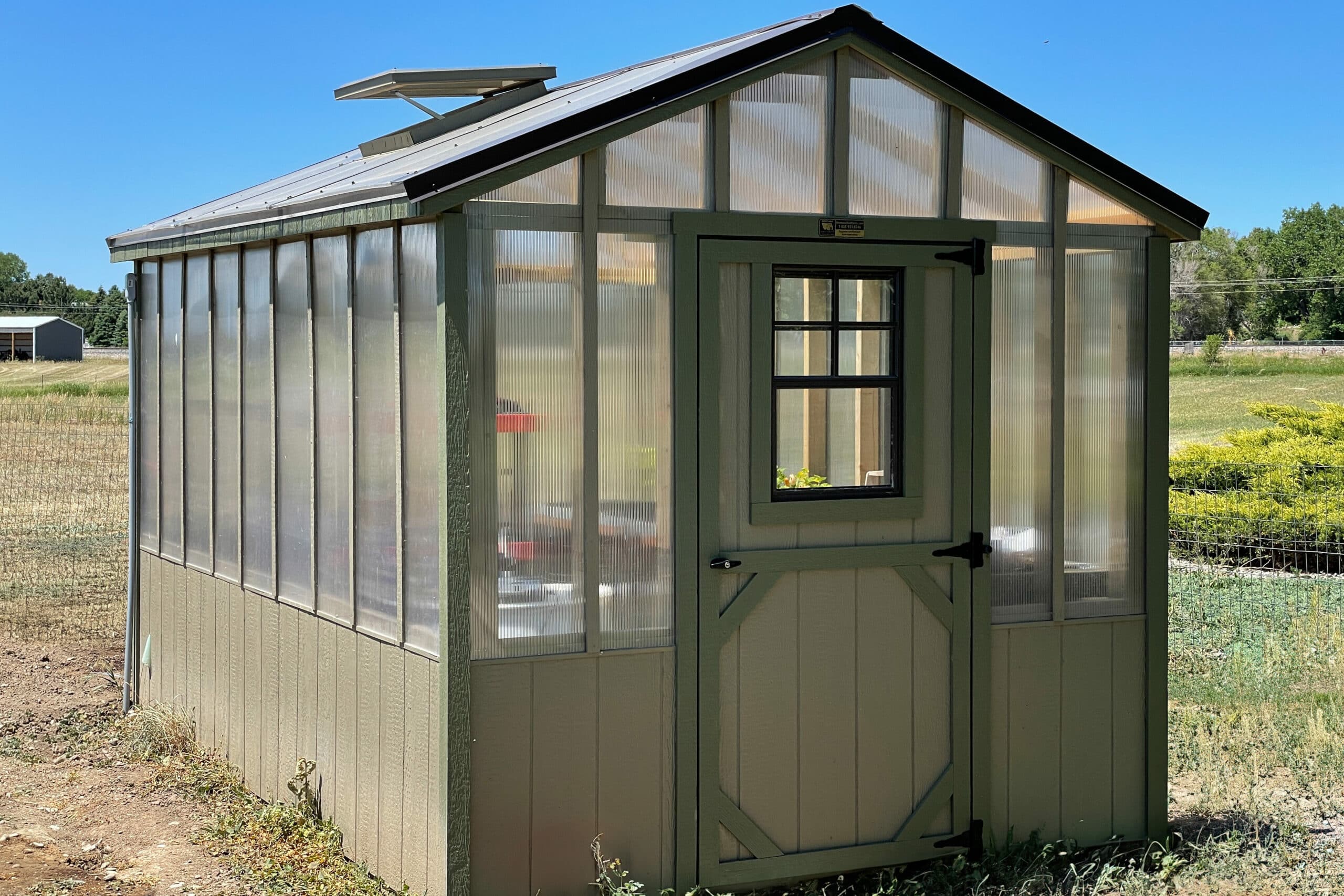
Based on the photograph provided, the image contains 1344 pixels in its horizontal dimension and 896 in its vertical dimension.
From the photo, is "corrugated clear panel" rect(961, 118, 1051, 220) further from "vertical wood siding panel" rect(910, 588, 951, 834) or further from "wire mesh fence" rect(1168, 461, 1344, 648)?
"wire mesh fence" rect(1168, 461, 1344, 648)

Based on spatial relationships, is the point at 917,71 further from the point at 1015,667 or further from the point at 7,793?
the point at 7,793

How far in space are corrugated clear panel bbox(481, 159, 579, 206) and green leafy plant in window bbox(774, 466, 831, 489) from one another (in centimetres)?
133

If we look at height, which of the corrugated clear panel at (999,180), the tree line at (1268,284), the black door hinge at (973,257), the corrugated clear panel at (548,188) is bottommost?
the black door hinge at (973,257)

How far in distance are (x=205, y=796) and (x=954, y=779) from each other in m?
3.60

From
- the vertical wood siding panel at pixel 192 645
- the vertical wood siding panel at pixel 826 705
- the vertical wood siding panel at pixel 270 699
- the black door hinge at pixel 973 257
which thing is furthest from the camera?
the vertical wood siding panel at pixel 192 645

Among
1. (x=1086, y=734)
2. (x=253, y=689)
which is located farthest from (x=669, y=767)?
(x=253, y=689)

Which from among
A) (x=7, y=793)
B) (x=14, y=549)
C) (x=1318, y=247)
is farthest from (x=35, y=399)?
(x=1318, y=247)

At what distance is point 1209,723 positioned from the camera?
818 centimetres

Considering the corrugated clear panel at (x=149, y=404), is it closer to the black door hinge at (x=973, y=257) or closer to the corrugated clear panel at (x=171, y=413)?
the corrugated clear panel at (x=171, y=413)

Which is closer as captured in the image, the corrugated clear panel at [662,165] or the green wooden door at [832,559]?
the corrugated clear panel at [662,165]

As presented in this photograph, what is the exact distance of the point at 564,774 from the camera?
17.5 ft

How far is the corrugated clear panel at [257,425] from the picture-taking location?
6801 millimetres

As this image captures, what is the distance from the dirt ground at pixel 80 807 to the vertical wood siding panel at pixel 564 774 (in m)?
1.39

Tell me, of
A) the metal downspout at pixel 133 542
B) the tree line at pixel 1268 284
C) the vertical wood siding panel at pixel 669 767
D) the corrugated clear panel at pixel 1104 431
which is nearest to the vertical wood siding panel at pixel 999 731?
the corrugated clear panel at pixel 1104 431
